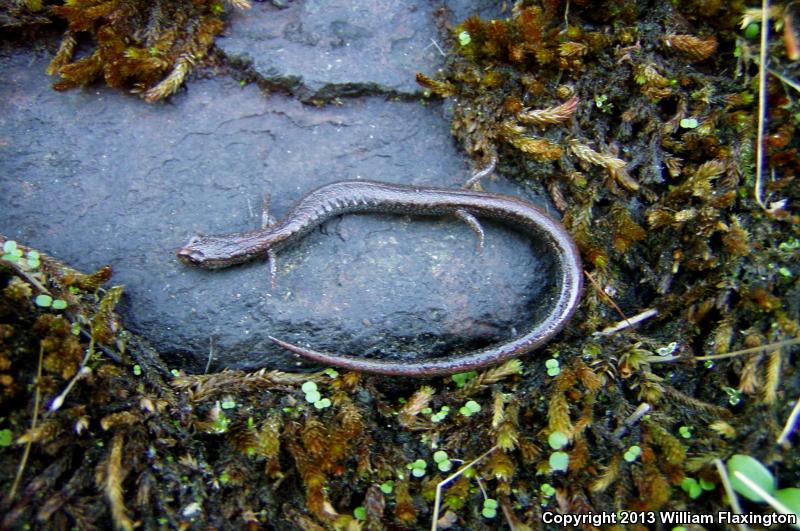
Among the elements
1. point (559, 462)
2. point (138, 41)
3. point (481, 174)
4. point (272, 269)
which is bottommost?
point (559, 462)

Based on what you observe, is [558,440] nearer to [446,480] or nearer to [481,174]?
[446,480]

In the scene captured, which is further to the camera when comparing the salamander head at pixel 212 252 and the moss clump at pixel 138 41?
the moss clump at pixel 138 41

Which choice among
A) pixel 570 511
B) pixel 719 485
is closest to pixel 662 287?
pixel 719 485

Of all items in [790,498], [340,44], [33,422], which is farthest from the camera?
[340,44]

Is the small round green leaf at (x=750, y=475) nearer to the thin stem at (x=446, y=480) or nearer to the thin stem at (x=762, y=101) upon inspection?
the thin stem at (x=446, y=480)

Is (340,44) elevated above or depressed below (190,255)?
above

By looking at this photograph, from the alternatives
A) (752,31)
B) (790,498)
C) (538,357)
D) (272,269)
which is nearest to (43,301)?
(272,269)

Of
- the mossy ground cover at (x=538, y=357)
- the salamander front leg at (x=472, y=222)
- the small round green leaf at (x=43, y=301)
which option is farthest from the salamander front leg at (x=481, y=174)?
the small round green leaf at (x=43, y=301)
